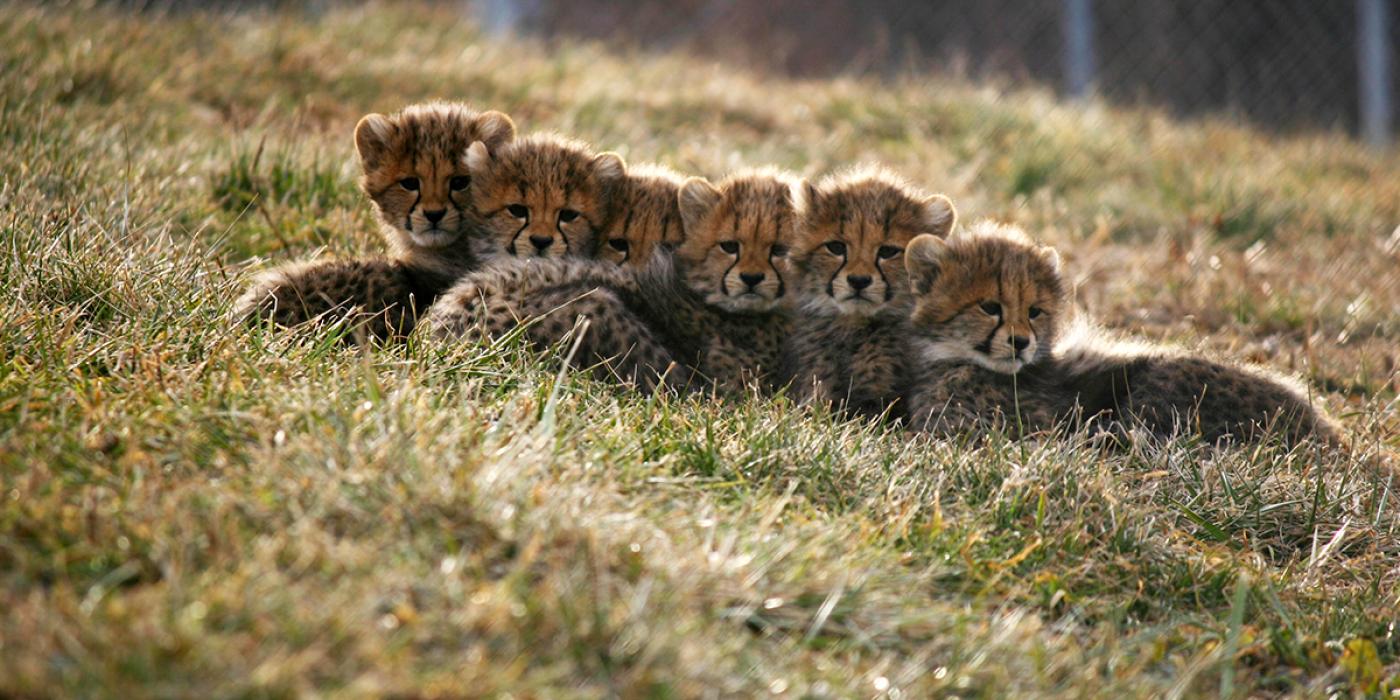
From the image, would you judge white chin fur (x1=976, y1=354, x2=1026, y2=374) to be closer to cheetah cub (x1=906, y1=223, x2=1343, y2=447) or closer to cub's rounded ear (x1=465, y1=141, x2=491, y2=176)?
cheetah cub (x1=906, y1=223, x2=1343, y2=447)

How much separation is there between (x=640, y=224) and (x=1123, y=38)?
A: 30.2 ft

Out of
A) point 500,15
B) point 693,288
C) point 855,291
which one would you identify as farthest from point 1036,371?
point 500,15

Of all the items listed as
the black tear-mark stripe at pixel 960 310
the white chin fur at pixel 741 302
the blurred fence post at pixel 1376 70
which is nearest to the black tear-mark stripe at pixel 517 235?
the white chin fur at pixel 741 302

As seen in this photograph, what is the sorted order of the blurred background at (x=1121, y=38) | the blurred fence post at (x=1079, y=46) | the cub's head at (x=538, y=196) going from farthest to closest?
the blurred background at (x=1121, y=38) < the blurred fence post at (x=1079, y=46) < the cub's head at (x=538, y=196)

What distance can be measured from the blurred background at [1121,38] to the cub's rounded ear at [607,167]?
24.8 feet

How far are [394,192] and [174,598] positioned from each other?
7.48 ft

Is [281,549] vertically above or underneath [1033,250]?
underneath

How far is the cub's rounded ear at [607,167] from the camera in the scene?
4.07 metres

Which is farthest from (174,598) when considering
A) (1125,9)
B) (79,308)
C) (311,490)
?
(1125,9)

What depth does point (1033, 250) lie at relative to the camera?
12.8ft

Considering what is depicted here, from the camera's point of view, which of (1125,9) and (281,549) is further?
(1125,9)

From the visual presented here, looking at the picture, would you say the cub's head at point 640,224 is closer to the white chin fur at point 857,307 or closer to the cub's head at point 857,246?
the cub's head at point 857,246

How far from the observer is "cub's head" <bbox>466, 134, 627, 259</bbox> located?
13.1 ft

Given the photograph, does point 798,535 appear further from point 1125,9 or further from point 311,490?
point 1125,9
